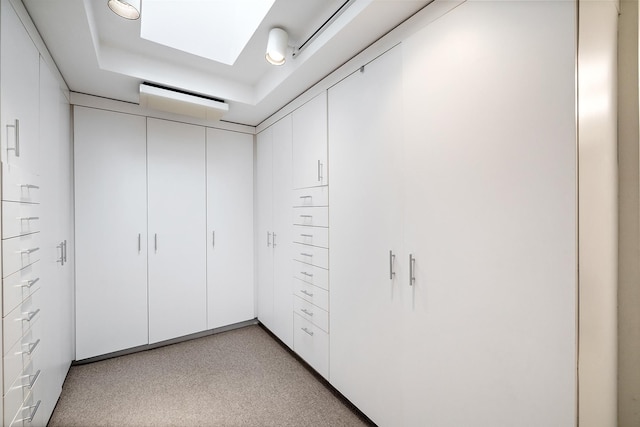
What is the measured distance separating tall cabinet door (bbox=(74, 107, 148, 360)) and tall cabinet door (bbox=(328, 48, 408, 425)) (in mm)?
1985

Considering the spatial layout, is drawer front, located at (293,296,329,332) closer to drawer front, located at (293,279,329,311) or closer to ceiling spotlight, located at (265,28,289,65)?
drawer front, located at (293,279,329,311)

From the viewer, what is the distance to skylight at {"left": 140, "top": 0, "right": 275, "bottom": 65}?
2041 mm

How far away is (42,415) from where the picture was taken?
173 cm

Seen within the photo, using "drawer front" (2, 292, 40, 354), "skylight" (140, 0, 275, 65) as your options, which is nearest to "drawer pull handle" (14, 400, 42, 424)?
"drawer front" (2, 292, 40, 354)

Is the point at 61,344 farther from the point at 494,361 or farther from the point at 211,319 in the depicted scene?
the point at 494,361

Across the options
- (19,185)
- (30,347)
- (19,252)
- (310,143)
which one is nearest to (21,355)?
Result: (30,347)

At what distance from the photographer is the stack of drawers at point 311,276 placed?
7.51 feet

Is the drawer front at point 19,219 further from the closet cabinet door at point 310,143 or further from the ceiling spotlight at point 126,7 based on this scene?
the closet cabinet door at point 310,143

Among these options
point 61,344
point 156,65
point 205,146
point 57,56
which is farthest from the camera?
point 205,146

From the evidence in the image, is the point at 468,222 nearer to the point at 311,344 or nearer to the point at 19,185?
the point at 311,344

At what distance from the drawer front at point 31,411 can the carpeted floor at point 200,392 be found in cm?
35

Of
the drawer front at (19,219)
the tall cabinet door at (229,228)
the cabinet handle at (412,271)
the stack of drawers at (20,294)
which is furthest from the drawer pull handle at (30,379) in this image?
the cabinet handle at (412,271)

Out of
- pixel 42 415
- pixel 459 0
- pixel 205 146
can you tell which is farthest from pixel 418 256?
pixel 205 146

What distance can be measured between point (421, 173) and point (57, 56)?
8.26 feet
